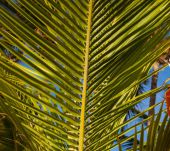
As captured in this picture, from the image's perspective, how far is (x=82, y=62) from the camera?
1.39 metres

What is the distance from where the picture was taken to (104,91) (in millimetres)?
1375

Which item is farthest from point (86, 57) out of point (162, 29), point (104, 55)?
point (162, 29)

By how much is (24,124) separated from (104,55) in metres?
0.37

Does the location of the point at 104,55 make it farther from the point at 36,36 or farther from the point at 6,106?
the point at 6,106

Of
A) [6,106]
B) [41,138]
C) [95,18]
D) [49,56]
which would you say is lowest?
[41,138]

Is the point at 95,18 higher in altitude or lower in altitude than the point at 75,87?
higher

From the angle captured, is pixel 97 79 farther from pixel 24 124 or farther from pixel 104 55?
pixel 24 124

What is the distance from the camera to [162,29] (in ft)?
4.75

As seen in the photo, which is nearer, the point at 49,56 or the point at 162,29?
the point at 49,56

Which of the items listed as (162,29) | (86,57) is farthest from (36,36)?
(162,29)

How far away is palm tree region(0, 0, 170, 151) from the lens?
1.32 meters

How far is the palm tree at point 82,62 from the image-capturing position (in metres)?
1.32

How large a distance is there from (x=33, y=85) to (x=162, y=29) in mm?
513

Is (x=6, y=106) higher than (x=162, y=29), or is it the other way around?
(x=162, y=29)
